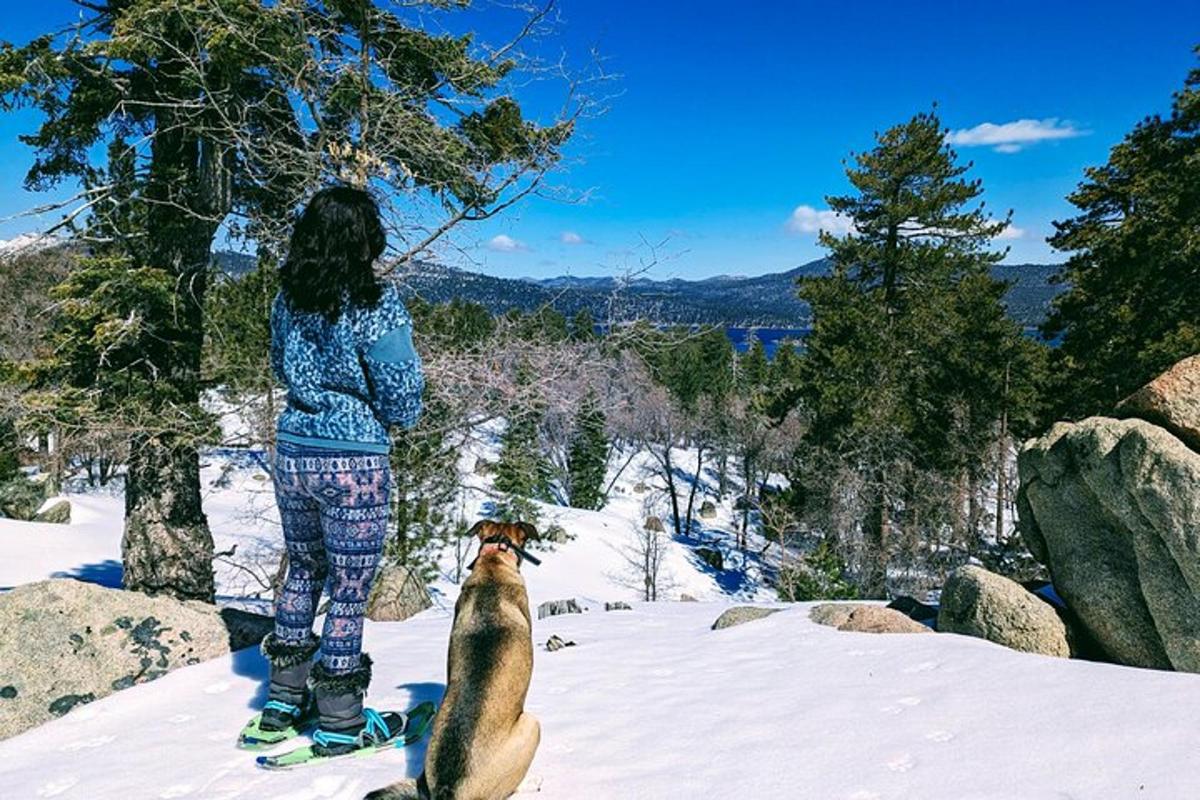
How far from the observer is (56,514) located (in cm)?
2141

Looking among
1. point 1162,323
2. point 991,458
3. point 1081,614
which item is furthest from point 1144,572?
point 991,458

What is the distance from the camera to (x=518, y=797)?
274 centimetres

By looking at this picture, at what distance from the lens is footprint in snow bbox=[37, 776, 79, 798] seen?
283 cm

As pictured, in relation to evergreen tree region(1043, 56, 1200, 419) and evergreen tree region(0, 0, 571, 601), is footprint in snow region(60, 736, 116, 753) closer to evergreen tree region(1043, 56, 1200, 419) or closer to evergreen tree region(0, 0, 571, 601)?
evergreen tree region(0, 0, 571, 601)

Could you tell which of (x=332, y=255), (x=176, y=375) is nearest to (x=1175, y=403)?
(x=332, y=255)

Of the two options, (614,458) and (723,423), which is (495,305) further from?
(614,458)

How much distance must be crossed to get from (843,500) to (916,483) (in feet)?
8.26

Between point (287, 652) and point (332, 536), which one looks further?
point (287, 652)

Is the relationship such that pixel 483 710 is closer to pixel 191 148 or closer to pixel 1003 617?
pixel 1003 617

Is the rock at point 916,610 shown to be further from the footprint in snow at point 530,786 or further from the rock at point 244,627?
the rock at point 244,627

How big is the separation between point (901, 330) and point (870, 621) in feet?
61.4

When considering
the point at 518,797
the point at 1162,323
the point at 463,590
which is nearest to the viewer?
the point at 518,797

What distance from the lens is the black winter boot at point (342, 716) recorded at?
9.84 feet

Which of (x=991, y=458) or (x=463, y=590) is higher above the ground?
(x=463, y=590)
